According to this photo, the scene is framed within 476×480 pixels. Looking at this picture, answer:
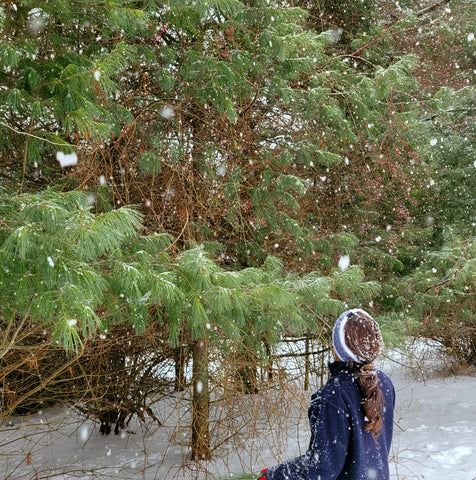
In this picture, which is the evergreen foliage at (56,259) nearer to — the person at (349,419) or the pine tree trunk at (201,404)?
the person at (349,419)

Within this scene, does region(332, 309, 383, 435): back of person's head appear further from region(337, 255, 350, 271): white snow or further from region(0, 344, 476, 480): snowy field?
region(337, 255, 350, 271): white snow

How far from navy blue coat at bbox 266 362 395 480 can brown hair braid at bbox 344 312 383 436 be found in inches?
1.1

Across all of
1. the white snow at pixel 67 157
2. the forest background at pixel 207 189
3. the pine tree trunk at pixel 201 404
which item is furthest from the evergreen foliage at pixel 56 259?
the pine tree trunk at pixel 201 404

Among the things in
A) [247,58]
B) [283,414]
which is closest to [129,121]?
[247,58]

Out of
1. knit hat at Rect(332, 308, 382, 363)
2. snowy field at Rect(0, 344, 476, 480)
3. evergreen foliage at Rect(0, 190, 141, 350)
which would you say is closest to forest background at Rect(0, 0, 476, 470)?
evergreen foliage at Rect(0, 190, 141, 350)

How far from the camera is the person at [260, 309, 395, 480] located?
79.7 inches

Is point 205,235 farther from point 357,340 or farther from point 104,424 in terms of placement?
point 104,424

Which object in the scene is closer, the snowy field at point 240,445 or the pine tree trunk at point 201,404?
the snowy field at point 240,445

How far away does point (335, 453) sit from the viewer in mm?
2023

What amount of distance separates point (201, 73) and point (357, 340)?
3.33 metres

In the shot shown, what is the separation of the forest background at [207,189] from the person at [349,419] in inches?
44.3

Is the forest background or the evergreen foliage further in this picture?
the forest background

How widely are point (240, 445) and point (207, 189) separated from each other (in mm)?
2697

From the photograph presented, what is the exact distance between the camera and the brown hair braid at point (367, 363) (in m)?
2.10
